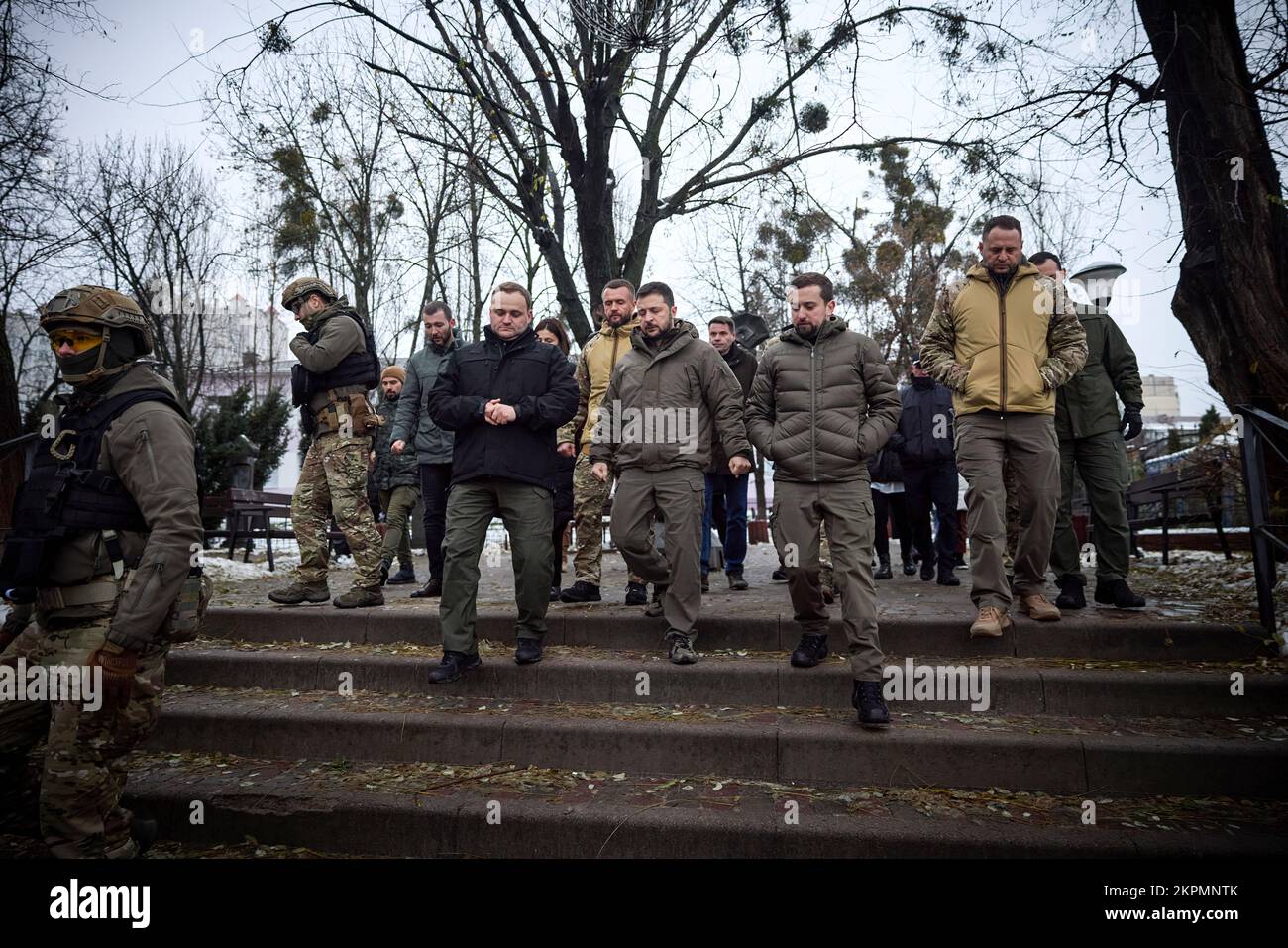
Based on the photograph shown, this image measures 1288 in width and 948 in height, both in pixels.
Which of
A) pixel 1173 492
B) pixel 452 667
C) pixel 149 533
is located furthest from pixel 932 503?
pixel 149 533

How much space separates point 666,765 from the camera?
3.89m

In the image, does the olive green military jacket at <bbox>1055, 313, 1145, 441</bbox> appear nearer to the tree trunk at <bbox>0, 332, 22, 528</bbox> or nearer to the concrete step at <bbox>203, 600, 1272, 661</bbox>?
the concrete step at <bbox>203, 600, 1272, 661</bbox>

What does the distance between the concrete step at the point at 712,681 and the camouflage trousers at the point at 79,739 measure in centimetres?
177

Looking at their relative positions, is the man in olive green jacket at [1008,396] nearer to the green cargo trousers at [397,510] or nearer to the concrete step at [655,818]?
the concrete step at [655,818]

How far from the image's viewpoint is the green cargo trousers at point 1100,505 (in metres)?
5.29

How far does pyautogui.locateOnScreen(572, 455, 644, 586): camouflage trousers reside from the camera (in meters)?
5.91

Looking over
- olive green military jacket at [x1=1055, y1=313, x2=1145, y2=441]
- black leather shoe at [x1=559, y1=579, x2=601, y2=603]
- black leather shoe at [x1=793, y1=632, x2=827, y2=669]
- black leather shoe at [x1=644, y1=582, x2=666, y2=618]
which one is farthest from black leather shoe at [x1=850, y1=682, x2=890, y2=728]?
olive green military jacket at [x1=1055, y1=313, x2=1145, y2=441]

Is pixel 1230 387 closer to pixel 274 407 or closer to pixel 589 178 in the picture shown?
pixel 589 178

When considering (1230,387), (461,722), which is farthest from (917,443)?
(461,722)

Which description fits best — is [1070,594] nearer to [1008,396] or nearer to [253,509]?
[1008,396]

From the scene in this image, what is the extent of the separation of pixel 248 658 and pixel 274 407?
600 inches

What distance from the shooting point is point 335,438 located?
19.0 feet

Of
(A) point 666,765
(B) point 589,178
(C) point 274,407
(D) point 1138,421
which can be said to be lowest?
(A) point 666,765

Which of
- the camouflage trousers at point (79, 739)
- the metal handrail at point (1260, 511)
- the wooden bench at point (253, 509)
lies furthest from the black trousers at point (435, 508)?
the metal handrail at point (1260, 511)
